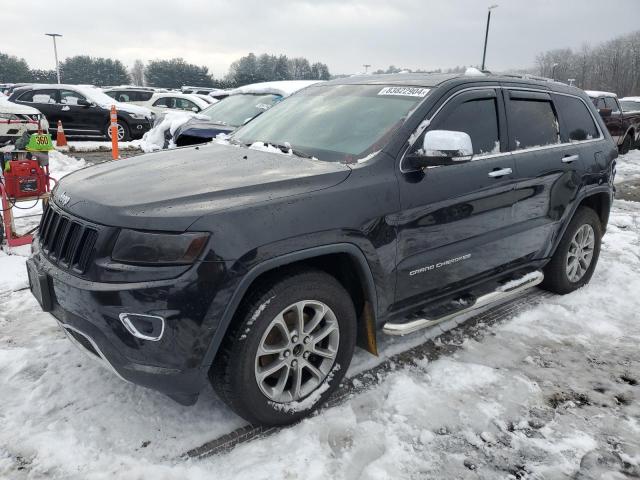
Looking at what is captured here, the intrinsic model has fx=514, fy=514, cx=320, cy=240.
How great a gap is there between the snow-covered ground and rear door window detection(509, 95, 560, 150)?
4.93 feet

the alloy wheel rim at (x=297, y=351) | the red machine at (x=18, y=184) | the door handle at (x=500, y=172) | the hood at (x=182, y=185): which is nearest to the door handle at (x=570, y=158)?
the door handle at (x=500, y=172)

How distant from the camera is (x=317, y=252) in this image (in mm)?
2553

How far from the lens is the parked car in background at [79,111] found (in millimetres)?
14156

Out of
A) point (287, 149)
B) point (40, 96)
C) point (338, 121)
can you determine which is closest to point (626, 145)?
point (338, 121)

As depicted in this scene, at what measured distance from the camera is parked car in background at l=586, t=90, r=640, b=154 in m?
14.8

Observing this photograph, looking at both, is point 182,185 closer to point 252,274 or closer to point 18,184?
point 252,274

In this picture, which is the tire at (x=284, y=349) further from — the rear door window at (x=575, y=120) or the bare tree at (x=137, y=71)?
the bare tree at (x=137, y=71)

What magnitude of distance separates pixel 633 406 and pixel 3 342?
405cm

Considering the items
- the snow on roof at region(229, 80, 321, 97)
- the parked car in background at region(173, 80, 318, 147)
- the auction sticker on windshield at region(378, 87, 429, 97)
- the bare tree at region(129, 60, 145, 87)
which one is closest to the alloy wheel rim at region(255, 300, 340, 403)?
the auction sticker on windshield at region(378, 87, 429, 97)

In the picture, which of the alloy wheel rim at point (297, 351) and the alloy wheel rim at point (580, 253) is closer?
the alloy wheel rim at point (297, 351)

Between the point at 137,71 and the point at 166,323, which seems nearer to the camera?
the point at 166,323

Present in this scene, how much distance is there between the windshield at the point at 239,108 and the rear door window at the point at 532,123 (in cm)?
481

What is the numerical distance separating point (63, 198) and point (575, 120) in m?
4.11

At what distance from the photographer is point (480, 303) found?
11.6ft
